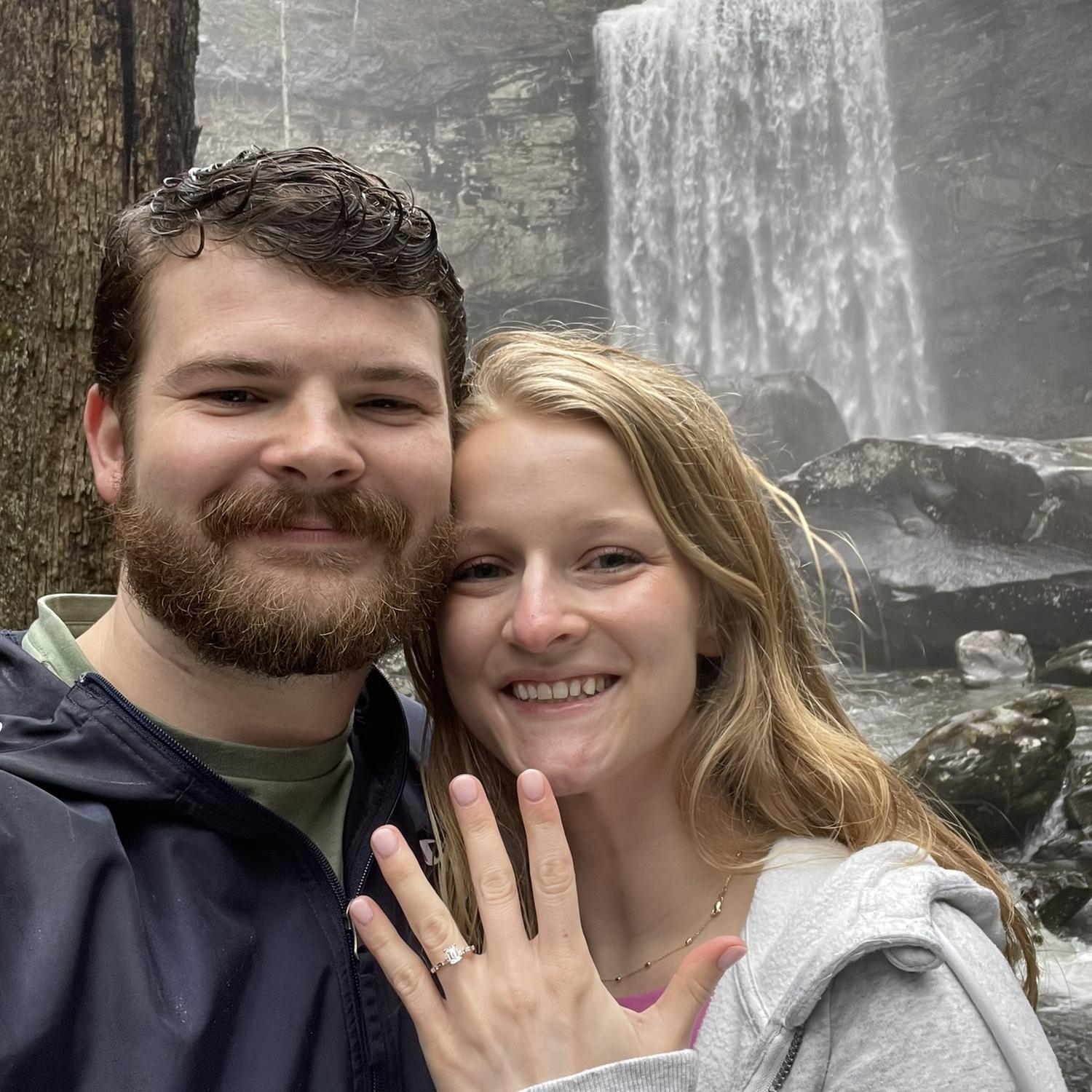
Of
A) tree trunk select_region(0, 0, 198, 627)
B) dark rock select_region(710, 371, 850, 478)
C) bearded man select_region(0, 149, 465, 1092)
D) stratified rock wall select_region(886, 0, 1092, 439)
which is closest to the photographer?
bearded man select_region(0, 149, 465, 1092)

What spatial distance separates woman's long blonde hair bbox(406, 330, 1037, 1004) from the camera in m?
1.58

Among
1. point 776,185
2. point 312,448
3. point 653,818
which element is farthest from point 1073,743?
point 776,185

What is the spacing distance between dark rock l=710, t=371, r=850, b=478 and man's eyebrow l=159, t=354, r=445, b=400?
9.08 ft

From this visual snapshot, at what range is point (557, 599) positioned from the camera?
146 centimetres

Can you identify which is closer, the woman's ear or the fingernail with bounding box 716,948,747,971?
the fingernail with bounding box 716,948,747,971

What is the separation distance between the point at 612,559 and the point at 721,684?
0.34m

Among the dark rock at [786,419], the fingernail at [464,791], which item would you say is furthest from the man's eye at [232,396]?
the dark rock at [786,419]

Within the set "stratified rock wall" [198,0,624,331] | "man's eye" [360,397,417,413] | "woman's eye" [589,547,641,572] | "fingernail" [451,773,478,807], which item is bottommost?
"fingernail" [451,773,478,807]

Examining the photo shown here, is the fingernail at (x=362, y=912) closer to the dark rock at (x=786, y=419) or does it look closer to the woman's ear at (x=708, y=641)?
the woman's ear at (x=708, y=641)

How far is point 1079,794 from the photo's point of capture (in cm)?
303

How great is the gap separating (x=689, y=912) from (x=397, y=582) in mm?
685

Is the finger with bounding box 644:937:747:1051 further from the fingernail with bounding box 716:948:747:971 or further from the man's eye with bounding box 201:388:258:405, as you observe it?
the man's eye with bounding box 201:388:258:405

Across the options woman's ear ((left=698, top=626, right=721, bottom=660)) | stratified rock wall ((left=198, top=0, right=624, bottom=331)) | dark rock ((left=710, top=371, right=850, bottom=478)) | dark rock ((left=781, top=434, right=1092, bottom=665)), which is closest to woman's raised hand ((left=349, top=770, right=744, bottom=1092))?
woman's ear ((left=698, top=626, right=721, bottom=660))

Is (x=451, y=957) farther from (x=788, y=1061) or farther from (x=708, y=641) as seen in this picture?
(x=708, y=641)
